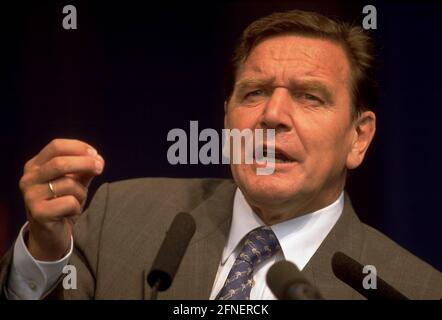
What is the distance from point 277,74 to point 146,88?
20.7 inches

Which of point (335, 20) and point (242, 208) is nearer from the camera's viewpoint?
point (242, 208)

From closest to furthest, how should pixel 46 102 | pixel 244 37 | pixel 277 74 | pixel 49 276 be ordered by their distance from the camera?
pixel 49 276, pixel 277 74, pixel 244 37, pixel 46 102

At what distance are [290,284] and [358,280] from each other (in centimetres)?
23

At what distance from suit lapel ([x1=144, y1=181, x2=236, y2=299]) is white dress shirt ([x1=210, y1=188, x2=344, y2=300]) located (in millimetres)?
23

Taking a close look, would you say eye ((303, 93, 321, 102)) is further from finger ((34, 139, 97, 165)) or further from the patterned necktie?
finger ((34, 139, 97, 165))

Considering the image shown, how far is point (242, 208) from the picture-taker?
150 centimetres

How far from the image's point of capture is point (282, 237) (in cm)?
143

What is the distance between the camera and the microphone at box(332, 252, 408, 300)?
99 centimetres

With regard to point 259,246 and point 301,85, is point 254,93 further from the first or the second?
point 259,246

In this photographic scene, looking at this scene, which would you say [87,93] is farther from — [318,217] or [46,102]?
[318,217]

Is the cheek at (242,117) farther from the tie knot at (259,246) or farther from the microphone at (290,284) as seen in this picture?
the microphone at (290,284)

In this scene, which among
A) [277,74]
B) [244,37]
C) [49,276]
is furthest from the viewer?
[244,37]

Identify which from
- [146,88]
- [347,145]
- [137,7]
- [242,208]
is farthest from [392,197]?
[137,7]

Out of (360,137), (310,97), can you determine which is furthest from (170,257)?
(360,137)
